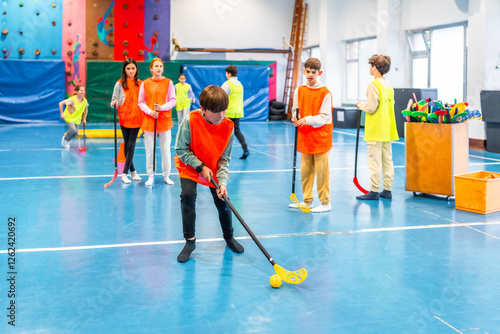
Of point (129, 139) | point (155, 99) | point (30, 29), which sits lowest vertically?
point (129, 139)

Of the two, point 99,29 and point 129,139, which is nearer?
point 129,139

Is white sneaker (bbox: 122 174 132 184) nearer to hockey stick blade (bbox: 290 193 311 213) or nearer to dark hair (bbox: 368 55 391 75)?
hockey stick blade (bbox: 290 193 311 213)

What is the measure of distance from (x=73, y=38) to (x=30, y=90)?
7.48ft

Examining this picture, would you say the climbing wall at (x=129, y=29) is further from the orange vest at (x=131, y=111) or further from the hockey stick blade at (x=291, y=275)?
the hockey stick blade at (x=291, y=275)

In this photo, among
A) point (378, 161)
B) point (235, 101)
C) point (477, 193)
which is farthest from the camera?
point (235, 101)

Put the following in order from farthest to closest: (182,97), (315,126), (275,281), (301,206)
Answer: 1. (182,97)
2. (301,206)
3. (315,126)
4. (275,281)

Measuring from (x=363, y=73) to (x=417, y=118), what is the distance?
12.0 metres

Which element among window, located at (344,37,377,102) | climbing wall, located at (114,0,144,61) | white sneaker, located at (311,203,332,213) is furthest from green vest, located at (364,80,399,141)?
Answer: climbing wall, located at (114,0,144,61)

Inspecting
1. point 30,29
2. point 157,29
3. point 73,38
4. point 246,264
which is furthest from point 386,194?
point 30,29

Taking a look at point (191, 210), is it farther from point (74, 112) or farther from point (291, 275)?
point (74, 112)

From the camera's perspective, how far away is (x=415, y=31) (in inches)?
600

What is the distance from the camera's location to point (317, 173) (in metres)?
5.76

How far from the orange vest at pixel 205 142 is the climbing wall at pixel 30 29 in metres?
16.6

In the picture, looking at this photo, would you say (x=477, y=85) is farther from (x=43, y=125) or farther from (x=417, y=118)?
(x=43, y=125)
